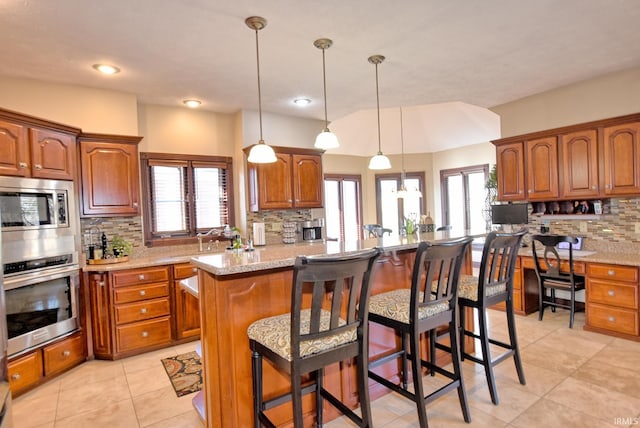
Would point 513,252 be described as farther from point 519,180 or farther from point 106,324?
point 106,324

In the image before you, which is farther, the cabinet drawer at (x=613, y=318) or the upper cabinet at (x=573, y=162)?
the upper cabinet at (x=573, y=162)

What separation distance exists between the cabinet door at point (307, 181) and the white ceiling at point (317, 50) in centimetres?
79

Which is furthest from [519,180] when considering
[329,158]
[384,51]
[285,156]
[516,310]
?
[329,158]

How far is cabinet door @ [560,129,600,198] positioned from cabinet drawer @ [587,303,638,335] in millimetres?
1185

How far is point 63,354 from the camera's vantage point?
10.4ft

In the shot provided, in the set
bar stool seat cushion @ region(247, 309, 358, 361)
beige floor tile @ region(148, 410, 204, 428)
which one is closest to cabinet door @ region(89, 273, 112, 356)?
beige floor tile @ region(148, 410, 204, 428)

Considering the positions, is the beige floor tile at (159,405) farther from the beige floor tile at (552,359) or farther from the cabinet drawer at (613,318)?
the cabinet drawer at (613,318)

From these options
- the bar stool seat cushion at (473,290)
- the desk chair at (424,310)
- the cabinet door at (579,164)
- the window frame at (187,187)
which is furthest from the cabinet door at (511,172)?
the window frame at (187,187)

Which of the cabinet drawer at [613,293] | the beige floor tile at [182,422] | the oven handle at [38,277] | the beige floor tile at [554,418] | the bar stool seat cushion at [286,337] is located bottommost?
the beige floor tile at [182,422]

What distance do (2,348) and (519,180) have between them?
4.95 metres

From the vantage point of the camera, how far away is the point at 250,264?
6.08 ft

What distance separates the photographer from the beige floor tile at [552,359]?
2.96 metres

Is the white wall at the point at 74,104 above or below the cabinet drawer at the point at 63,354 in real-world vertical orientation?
above

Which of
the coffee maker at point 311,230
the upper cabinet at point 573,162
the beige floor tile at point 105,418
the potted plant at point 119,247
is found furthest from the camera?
the coffee maker at point 311,230
